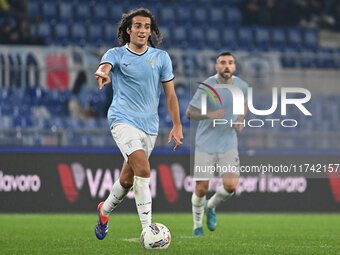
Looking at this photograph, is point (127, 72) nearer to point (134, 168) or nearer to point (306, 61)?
point (134, 168)

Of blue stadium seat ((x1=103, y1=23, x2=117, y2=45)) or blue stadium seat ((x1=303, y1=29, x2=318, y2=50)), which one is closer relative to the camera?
blue stadium seat ((x1=103, y1=23, x2=117, y2=45))

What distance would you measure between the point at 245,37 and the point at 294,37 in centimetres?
146

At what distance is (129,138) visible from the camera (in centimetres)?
707

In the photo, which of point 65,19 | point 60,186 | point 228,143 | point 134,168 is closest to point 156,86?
point 134,168

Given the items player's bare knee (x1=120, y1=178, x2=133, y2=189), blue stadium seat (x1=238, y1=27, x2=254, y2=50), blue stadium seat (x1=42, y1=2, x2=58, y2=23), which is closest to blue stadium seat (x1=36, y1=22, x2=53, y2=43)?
blue stadium seat (x1=42, y1=2, x2=58, y2=23)

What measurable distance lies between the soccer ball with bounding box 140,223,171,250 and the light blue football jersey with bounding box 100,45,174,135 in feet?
3.00

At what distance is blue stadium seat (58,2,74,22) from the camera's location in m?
20.7

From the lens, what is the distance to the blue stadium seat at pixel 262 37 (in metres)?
21.1

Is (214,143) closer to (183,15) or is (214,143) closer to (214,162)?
(214,162)

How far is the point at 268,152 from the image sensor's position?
48.7ft

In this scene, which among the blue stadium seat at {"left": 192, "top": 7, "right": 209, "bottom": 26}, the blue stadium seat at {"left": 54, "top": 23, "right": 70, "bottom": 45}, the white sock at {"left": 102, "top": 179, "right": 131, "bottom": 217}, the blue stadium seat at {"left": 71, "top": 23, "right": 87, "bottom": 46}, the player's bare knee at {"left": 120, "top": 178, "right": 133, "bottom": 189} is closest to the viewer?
the player's bare knee at {"left": 120, "top": 178, "right": 133, "bottom": 189}

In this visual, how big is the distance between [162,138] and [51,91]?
7.41 feet

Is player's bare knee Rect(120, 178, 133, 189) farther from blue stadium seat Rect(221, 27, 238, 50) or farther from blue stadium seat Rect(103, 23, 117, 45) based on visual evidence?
blue stadium seat Rect(221, 27, 238, 50)

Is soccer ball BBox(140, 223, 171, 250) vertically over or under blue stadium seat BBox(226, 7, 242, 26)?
under
